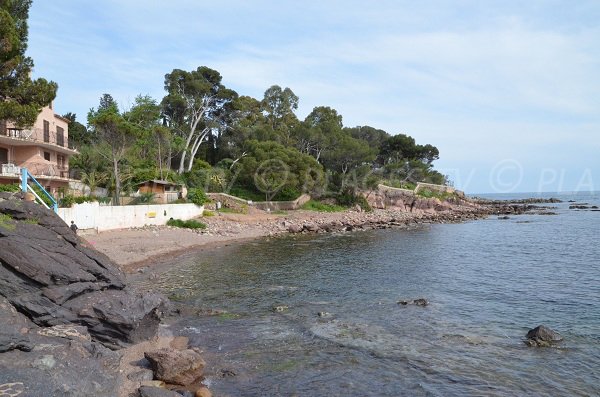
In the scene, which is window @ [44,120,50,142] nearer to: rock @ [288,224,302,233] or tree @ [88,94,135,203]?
tree @ [88,94,135,203]

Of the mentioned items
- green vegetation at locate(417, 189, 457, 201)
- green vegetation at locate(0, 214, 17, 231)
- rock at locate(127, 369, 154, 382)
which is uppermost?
green vegetation at locate(417, 189, 457, 201)

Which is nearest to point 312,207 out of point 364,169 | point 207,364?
point 364,169

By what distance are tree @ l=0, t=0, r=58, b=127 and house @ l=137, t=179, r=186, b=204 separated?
72.4 feet

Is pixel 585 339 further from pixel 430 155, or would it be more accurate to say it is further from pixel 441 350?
pixel 430 155

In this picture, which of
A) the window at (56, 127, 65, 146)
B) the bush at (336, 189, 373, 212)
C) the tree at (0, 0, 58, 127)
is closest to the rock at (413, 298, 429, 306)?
the tree at (0, 0, 58, 127)

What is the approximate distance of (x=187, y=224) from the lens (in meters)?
38.5

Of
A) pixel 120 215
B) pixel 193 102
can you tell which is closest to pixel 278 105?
pixel 193 102

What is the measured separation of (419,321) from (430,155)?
91.5m

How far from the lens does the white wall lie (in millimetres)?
27750

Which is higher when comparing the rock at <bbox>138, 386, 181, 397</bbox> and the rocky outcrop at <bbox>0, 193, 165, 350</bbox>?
the rocky outcrop at <bbox>0, 193, 165, 350</bbox>

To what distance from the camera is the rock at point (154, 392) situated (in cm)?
861

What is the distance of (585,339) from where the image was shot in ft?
43.2

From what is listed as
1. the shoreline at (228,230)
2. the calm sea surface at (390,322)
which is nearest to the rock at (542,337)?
the calm sea surface at (390,322)

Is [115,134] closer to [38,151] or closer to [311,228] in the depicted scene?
[38,151]
